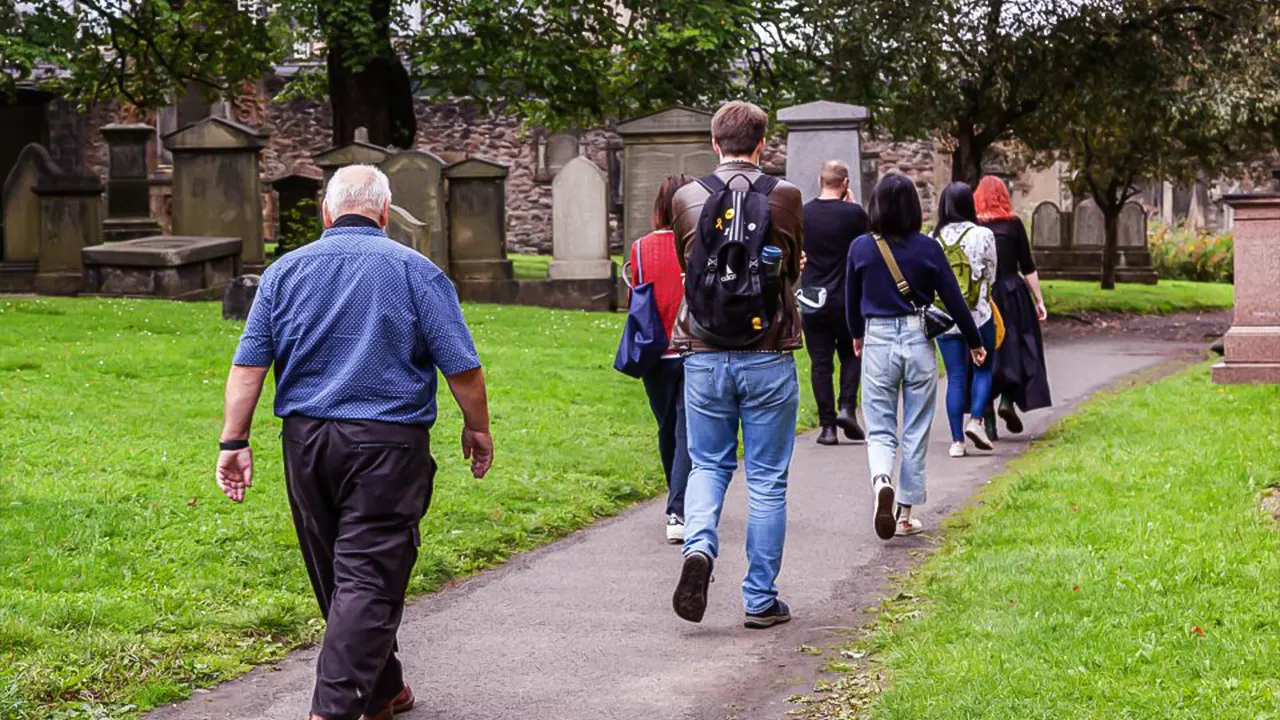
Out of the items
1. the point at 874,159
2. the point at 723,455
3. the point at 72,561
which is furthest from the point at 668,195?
the point at 874,159

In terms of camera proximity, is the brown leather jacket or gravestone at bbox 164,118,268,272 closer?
the brown leather jacket

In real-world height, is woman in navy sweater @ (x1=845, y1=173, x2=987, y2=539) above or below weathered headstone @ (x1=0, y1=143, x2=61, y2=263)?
below

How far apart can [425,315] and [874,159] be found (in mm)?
21008

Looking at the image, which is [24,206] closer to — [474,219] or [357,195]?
[474,219]

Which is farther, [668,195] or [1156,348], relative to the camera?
[1156,348]

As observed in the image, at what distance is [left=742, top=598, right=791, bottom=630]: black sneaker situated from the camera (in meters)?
6.48

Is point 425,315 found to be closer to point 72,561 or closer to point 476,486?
point 72,561

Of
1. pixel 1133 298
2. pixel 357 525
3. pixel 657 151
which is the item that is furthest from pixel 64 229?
pixel 357 525

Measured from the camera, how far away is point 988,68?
22578mm

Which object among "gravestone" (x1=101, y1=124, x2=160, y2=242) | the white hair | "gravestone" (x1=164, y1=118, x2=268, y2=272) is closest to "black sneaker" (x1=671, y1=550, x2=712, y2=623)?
the white hair

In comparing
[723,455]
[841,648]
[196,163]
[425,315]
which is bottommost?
[841,648]

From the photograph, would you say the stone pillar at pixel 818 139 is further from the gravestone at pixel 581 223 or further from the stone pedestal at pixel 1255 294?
the stone pedestal at pixel 1255 294

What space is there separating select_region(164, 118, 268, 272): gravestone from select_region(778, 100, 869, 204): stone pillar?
7.41 meters

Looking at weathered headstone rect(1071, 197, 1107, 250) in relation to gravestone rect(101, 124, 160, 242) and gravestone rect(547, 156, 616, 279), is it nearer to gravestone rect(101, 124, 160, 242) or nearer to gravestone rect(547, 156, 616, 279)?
gravestone rect(547, 156, 616, 279)
